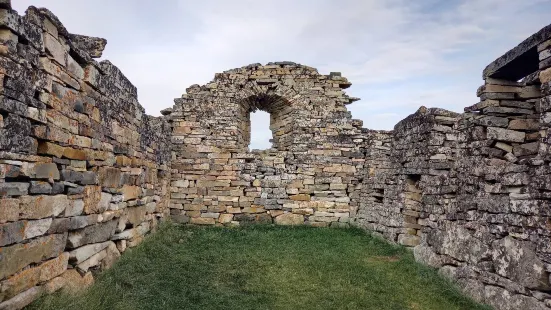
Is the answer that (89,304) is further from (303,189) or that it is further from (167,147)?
(303,189)

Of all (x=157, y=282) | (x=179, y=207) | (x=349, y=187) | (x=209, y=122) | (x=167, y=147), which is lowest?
(x=157, y=282)

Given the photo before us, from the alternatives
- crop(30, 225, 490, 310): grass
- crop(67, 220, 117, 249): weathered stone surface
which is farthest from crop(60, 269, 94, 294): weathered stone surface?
crop(67, 220, 117, 249): weathered stone surface

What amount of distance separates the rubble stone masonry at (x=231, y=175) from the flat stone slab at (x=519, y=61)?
0.08 feet

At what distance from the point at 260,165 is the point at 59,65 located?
731cm

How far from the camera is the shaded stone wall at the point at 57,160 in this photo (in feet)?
11.9

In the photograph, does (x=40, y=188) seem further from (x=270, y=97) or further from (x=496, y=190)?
(x=270, y=97)

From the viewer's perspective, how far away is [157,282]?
560 cm

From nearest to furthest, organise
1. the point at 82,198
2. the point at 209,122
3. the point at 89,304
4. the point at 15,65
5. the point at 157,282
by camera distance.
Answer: the point at 15,65 < the point at 89,304 < the point at 82,198 < the point at 157,282 < the point at 209,122

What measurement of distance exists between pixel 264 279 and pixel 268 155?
591 cm

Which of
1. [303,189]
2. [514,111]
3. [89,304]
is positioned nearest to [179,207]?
[303,189]

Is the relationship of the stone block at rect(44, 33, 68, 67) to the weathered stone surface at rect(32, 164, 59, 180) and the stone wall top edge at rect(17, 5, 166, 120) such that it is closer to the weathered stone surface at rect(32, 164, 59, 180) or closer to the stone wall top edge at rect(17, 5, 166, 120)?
the stone wall top edge at rect(17, 5, 166, 120)

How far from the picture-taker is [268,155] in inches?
456

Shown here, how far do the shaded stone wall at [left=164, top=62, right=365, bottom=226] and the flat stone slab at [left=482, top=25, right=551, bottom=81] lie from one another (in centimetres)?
629

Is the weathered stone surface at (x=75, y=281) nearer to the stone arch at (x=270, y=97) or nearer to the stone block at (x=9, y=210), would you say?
the stone block at (x=9, y=210)
